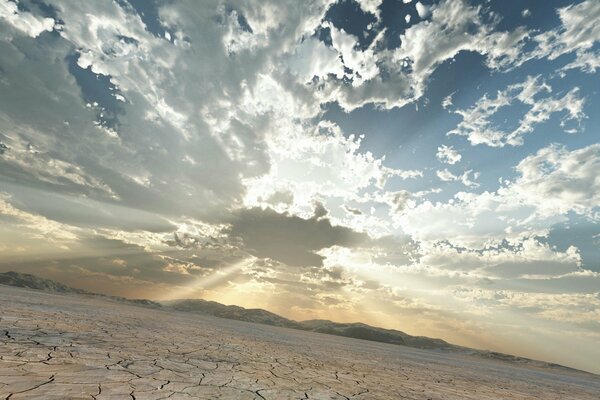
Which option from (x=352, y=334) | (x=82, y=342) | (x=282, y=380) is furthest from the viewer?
(x=352, y=334)

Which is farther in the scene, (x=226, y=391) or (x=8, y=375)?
(x=226, y=391)

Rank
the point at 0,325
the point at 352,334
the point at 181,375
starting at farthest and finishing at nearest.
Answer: the point at 352,334 < the point at 0,325 < the point at 181,375

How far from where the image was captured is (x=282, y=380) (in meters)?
7.18

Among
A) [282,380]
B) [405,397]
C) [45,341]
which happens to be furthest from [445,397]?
[45,341]

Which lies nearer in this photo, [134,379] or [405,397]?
[134,379]

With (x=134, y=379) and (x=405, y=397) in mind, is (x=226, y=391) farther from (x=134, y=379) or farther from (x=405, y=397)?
(x=405, y=397)

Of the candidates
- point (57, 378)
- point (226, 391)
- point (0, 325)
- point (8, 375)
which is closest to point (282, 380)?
point (226, 391)

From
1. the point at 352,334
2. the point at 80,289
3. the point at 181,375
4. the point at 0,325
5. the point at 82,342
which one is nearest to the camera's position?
the point at 181,375

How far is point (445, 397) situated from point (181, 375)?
706 centimetres

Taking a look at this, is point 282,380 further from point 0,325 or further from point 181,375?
point 0,325

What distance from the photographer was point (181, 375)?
6.09 metres

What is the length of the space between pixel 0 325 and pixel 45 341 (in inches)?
106

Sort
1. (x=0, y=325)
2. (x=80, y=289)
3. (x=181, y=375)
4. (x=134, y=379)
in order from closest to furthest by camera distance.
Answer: (x=134, y=379)
(x=181, y=375)
(x=0, y=325)
(x=80, y=289)

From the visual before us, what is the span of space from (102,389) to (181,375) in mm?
1883
